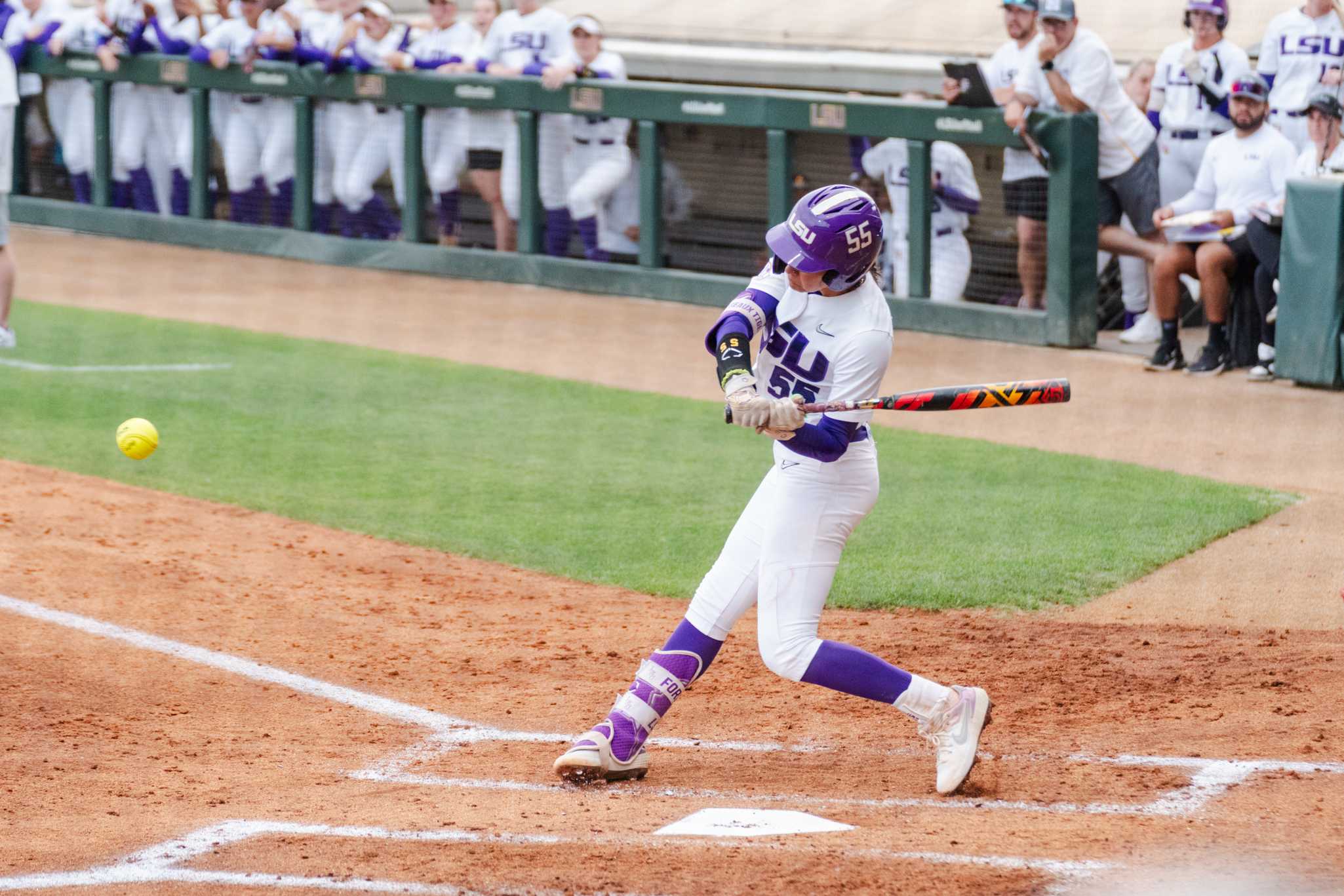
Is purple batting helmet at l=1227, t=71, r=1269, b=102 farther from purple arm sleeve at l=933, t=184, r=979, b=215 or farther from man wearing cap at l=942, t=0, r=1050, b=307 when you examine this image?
purple arm sleeve at l=933, t=184, r=979, b=215

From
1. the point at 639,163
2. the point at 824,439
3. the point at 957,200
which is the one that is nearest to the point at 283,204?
the point at 639,163

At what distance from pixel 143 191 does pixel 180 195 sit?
1.42 ft

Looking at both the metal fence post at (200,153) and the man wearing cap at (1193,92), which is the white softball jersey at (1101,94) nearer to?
the man wearing cap at (1193,92)

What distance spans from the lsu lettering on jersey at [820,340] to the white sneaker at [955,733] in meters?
0.78

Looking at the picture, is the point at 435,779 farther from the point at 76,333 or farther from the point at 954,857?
the point at 76,333

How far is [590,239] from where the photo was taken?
1376 cm

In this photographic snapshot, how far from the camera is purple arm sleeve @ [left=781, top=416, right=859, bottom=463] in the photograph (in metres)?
Answer: 4.57

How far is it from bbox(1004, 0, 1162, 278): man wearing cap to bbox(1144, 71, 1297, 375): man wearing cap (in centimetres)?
47

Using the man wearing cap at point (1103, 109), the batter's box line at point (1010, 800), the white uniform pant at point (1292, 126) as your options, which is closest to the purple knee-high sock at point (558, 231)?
the man wearing cap at point (1103, 109)

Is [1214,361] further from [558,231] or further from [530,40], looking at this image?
[530,40]

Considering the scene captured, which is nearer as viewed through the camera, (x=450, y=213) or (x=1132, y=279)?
(x=1132, y=279)

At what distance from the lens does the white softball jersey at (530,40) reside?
45.3ft

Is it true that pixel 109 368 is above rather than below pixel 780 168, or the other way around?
below

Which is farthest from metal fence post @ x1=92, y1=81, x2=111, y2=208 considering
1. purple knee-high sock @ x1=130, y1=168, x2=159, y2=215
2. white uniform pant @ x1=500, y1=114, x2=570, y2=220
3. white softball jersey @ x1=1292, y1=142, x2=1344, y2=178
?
white softball jersey @ x1=1292, y1=142, x2=1344, y2=178
